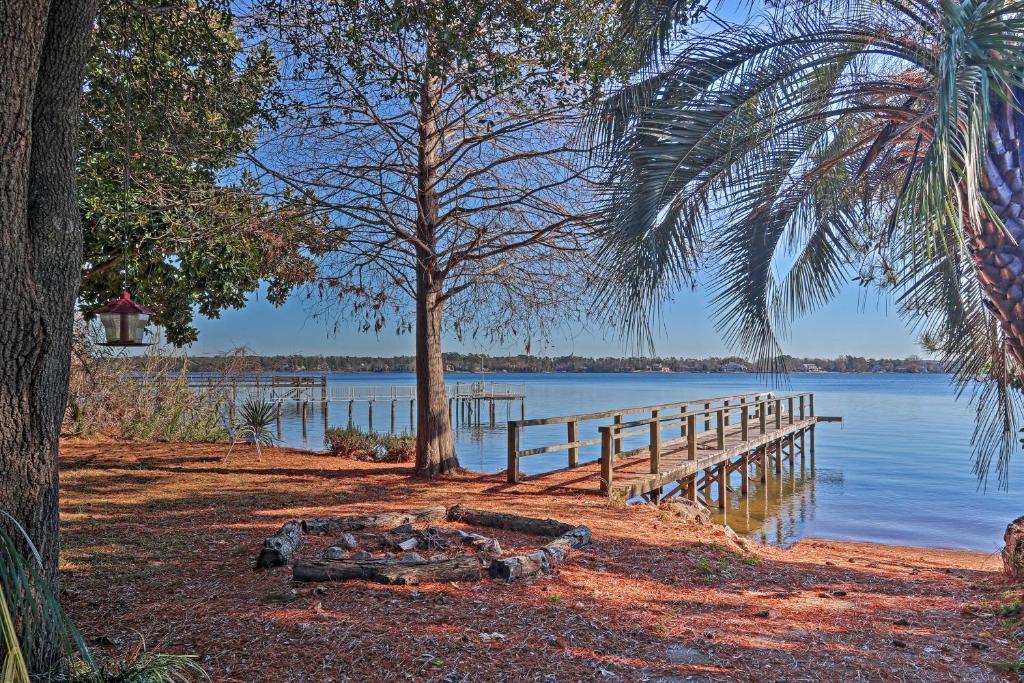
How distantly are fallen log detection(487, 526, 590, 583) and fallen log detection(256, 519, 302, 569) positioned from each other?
1530 millimetres

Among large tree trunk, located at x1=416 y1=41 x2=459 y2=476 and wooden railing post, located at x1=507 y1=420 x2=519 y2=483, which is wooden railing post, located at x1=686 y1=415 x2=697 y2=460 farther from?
large tree trunk, located at x1=416 y1=41 x2=459 y2=476

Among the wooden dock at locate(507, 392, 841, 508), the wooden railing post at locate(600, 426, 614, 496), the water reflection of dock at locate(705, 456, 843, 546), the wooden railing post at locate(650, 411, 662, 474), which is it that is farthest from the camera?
the water reflection of dock at locate(705, 456, 843, 546)

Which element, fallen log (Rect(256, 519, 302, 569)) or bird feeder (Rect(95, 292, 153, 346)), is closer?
fallen log (Rect(256, 519, 302, 569))

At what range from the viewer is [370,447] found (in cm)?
1352

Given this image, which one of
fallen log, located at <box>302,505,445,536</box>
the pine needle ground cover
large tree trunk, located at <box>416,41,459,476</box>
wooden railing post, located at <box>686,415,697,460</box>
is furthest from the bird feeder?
wooden railing post, located at <box>686,415,697,460</box>

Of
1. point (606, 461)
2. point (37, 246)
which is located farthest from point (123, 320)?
point (606, 461)

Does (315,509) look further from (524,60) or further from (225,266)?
(524,60)

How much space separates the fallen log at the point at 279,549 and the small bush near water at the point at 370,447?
697 centimetres

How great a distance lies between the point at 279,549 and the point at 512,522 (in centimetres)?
239

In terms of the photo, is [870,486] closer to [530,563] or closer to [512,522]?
[512,522]

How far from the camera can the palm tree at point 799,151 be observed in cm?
371

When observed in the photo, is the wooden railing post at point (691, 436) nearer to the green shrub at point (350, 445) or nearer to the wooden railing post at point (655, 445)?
the wooden railing post at point (655, 445)

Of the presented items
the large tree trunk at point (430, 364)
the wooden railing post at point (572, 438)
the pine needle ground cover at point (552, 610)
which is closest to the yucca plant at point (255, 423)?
the large tree trunk at point (430, 364)

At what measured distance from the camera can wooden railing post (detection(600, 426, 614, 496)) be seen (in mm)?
9398
